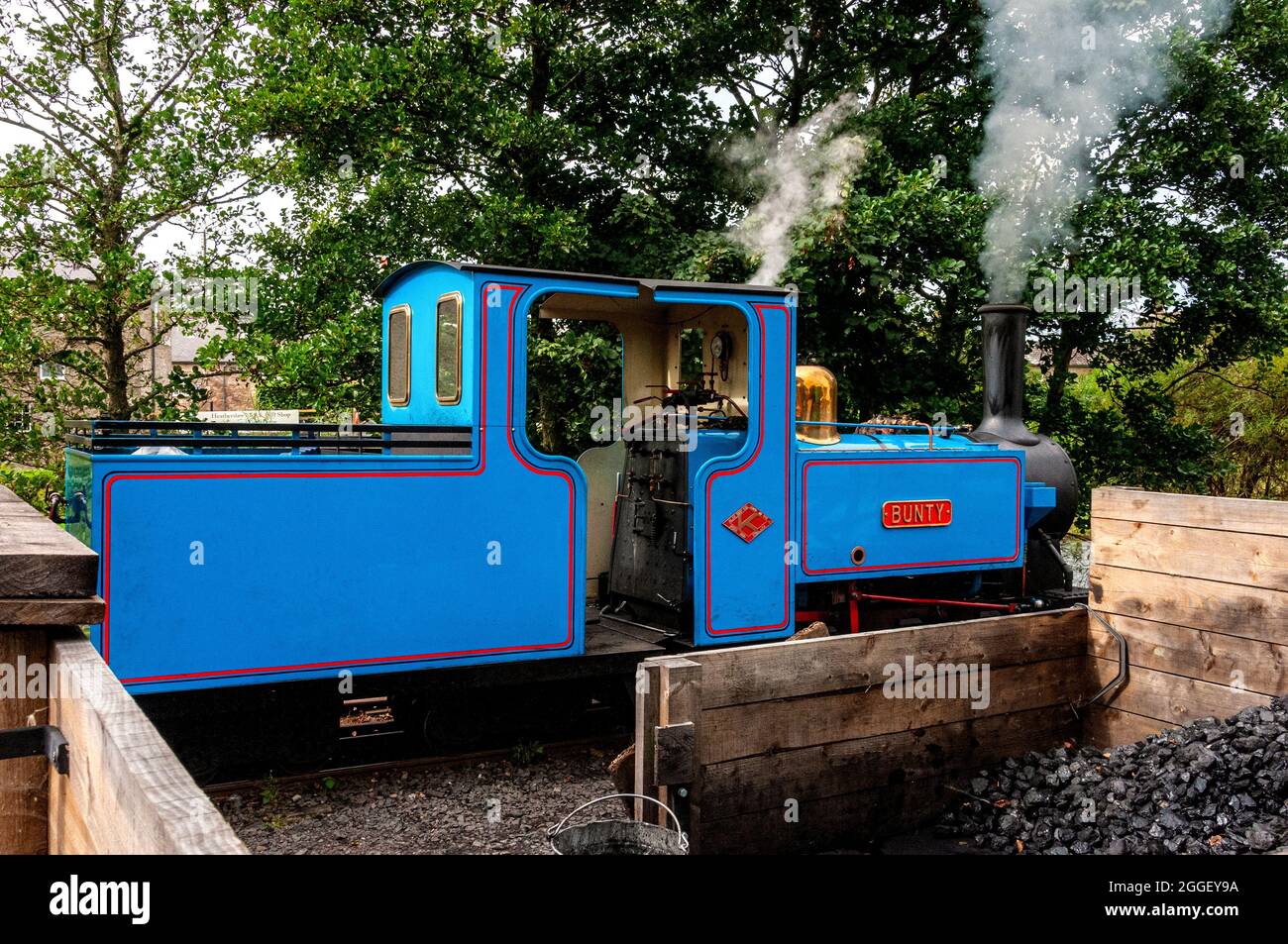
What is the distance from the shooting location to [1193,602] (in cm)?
444

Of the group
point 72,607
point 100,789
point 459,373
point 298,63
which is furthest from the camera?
point 298,63

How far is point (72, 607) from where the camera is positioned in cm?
146

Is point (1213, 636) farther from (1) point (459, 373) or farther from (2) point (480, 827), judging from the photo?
(1) point (459, 373)

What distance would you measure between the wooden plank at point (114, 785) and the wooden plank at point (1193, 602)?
4.30m

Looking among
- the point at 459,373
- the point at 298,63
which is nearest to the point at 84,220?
the point at 298,63

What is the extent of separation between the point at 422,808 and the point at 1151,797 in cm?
323

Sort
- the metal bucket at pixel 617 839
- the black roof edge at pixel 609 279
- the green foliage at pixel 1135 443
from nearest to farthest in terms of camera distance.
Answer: the metal bucket at pixel 617 839 < the black roof edge at pixel 609 279 < the green foliage at pixel 1135 443

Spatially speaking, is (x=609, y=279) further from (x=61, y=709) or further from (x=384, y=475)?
(x=61, y=709)

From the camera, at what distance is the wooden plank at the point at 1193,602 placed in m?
4.17

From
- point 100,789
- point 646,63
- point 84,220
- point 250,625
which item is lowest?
point 250,625

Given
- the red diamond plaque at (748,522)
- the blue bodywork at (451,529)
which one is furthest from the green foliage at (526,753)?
the red diamond plaque at (748,522)

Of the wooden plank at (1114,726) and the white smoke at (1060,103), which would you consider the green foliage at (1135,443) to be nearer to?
the white smoke at (1060,103)

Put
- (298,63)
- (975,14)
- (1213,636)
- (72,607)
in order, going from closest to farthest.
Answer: (72,607)
(1213,636)
(298,63)
(975,14)

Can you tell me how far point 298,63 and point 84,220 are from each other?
3.04 m
